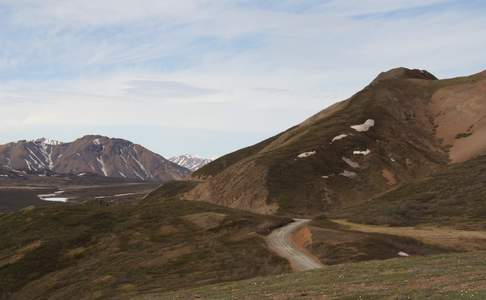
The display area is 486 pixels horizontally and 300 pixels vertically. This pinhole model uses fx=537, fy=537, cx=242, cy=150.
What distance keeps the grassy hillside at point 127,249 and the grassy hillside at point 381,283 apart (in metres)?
15.8

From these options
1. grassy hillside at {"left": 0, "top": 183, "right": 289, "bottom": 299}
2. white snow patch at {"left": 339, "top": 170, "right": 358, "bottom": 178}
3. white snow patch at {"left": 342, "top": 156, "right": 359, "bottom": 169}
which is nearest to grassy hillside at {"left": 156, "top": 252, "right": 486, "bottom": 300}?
grassy hillside at {"left": 0, "top": 183, "right": 289, "bottom": 299}

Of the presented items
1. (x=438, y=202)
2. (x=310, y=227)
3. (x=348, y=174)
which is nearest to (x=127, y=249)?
(x=310, y=227)

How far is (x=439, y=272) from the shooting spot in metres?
37.5

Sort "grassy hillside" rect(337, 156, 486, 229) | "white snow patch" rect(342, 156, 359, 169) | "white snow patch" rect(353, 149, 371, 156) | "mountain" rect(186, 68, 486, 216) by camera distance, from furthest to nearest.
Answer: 1. "white snow patch" rect(353, 149, 371, 156)
2. "white snow patch" rect(342, 156, 359, 169)
3. "mountain" rect(186, 68, 486, 216)
4. "grassy hillside" rect(337, 156, 486, 229)

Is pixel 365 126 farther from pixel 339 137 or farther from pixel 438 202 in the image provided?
pixel 438 202

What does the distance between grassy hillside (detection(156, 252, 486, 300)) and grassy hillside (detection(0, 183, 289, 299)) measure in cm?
1578

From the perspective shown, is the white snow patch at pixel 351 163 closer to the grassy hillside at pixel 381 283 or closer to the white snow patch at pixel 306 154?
the white snow patch at pixel 306 154

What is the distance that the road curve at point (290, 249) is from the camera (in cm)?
6114

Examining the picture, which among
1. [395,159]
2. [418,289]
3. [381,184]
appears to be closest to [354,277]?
[418,289]

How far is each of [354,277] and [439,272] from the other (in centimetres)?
628

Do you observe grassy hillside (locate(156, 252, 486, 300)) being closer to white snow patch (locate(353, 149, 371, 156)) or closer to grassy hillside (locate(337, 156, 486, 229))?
grassy hillside (locate(337, 156, 486, 229))

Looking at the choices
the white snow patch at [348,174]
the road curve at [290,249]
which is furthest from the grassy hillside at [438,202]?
the white snow patch at [348,174]

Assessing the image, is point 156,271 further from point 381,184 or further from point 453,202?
point 381,184

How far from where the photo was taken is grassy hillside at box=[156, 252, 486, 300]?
3035cm
